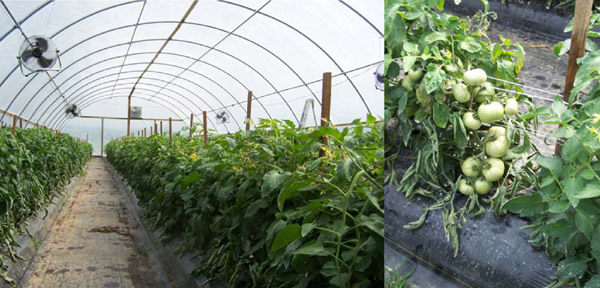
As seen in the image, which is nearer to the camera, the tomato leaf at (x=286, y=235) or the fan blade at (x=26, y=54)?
the tomato leaf at (x=286, y=235)

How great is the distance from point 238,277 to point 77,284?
1404mm

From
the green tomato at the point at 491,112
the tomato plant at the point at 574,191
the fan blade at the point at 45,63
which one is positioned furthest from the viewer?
the fan blade at the point at 45,63

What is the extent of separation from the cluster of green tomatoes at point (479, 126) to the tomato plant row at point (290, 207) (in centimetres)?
27

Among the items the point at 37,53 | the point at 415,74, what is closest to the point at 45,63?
the point at 37,53

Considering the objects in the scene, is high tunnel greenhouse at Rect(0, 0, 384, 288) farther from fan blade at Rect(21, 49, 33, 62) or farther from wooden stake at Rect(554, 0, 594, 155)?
wooden stake at Rect(554, 0, 594, 155)

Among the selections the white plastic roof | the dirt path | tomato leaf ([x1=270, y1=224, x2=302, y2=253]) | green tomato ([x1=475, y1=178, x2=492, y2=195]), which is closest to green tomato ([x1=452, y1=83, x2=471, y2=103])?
green tomato ([x1=475, y1=178, x2=492, y2=195])

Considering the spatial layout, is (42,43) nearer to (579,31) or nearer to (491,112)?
(491,112)

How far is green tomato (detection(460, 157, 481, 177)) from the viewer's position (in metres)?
1.38

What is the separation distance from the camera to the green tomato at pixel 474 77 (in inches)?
52.6

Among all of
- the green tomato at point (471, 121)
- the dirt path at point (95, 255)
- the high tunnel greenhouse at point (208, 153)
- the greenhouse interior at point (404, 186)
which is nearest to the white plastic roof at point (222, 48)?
the high tunnel greenhouse at point (208, 153)

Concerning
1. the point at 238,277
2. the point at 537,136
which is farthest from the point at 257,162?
the point at 537,136

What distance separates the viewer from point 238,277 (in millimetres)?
2262

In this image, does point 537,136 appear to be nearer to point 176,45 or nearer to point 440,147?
point 440,147

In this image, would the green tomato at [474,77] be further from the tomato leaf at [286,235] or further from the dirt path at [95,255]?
the dirt path at [95,255]
